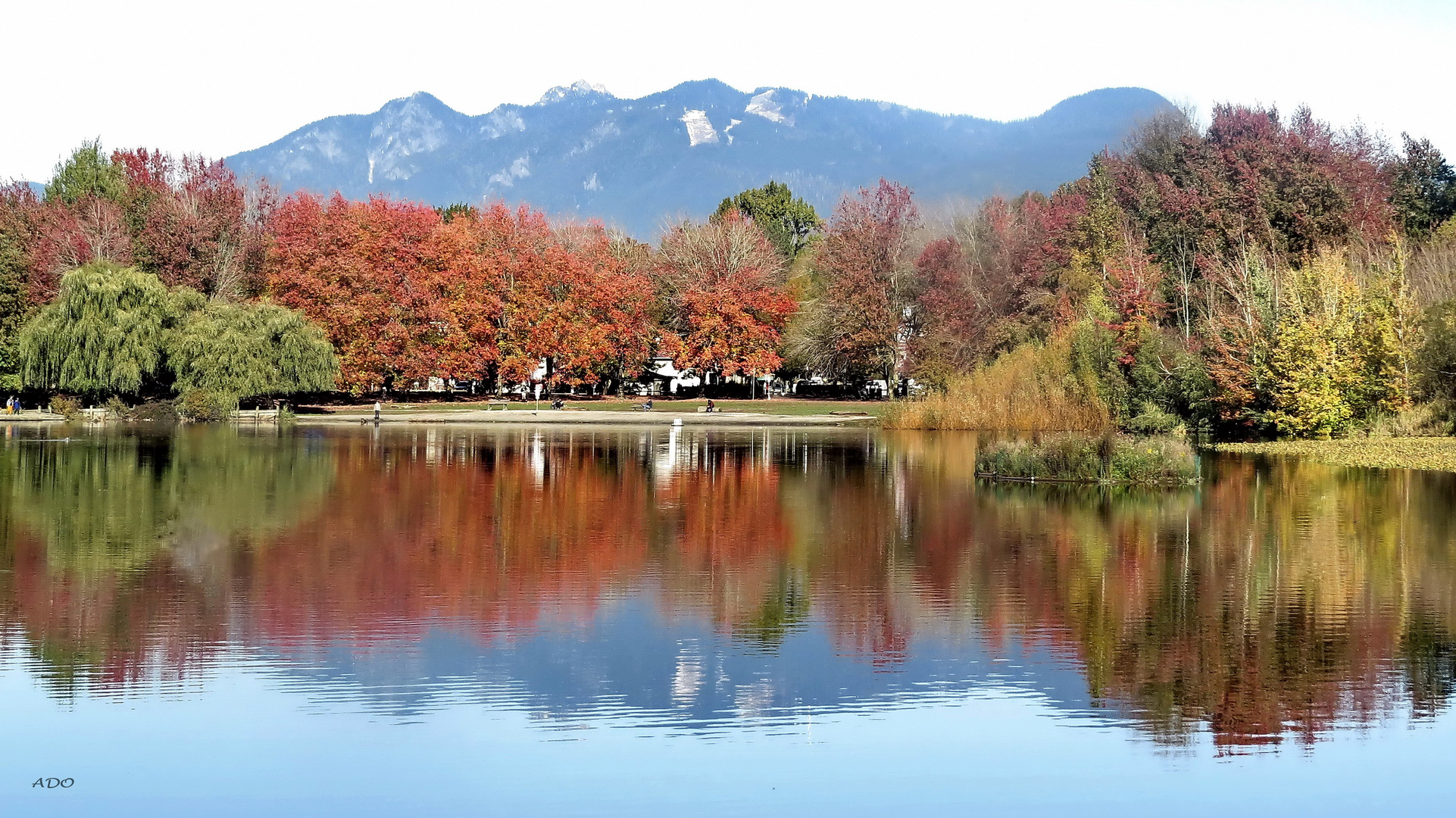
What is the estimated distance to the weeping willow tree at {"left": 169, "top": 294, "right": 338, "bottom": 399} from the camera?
59125mm

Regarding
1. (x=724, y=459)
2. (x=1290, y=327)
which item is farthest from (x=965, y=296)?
(x=724, y=459)

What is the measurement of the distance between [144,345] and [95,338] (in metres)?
1.93

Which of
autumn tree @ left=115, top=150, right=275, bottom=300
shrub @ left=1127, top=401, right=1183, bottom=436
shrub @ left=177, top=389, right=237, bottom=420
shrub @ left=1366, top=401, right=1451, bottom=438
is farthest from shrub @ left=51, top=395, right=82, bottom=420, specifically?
shrub @ left=1366, top=401, right=1451, bottom=438

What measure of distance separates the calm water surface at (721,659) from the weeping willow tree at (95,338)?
35394mm

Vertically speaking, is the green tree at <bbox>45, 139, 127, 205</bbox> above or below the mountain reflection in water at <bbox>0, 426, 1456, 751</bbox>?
above

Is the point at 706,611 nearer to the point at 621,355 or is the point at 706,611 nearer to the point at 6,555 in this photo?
the point at 6,555

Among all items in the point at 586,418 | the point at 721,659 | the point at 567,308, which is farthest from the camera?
the point at 567,308

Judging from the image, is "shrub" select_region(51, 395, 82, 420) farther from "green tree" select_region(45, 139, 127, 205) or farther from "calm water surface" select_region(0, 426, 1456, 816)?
"calm water surface" select_region(0, 426, 1456, 816)

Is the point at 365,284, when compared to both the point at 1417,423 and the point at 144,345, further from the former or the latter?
the point at 1417,423

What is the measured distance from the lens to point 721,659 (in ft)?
42.7

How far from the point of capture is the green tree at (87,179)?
249 feet

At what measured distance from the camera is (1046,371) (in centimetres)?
5103

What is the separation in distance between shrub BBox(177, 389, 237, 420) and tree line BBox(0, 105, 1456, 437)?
189cm

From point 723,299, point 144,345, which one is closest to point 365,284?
point 144,345
